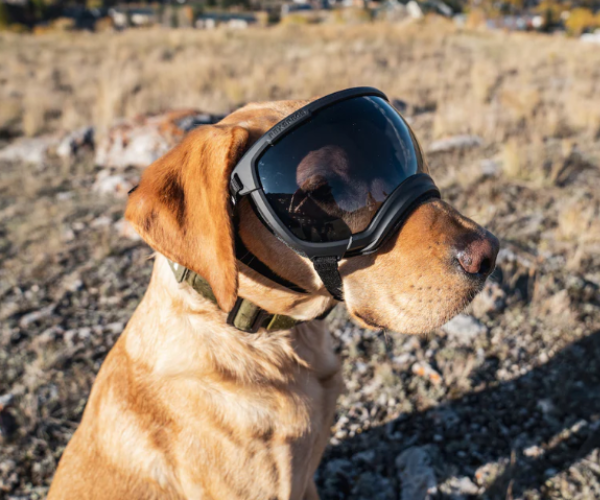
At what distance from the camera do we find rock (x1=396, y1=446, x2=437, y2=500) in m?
2.27

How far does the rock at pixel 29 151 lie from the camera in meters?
7.25

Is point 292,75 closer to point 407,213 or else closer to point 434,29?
point 407,213

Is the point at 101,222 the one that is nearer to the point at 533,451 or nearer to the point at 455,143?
the point at 533,451

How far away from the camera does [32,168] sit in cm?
695

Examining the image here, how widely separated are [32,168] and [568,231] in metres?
7.18

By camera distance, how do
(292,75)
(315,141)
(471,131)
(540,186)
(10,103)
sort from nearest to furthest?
(315,141)
(540,186)
(471,131)
(10,103)
(292,75)

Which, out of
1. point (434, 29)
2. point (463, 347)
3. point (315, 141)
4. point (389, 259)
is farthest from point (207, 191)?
point (434, 29)

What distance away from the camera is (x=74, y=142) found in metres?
7.20

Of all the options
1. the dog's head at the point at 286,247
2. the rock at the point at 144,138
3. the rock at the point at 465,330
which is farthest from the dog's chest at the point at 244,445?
the rock at the point at 144,138

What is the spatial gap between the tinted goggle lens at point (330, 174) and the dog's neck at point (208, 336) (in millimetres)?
306

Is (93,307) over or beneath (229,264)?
beneath

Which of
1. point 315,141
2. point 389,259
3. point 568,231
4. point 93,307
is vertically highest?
point 315,141

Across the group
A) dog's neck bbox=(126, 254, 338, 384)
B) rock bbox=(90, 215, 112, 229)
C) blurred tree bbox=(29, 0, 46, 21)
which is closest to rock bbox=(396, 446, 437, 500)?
dog's neck bbox=(126, 254, 338, 384)

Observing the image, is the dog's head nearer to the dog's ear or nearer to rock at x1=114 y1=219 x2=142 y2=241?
the dog's ear
